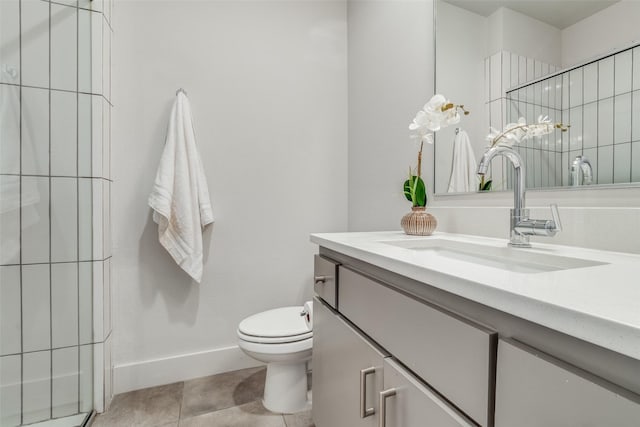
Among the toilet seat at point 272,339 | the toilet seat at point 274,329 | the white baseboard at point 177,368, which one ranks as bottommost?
the white baseboard at point 177,368

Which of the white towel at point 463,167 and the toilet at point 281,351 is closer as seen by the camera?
the white towel at point 463,167

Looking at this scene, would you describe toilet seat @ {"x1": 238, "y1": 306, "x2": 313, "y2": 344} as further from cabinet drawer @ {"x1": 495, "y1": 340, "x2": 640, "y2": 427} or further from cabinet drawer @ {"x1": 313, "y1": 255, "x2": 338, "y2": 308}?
cabinet drawer @ {"x1": 495, "y1": 340, "x2": 640, "y2": 427}

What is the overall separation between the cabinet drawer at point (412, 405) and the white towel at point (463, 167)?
80 centimetres

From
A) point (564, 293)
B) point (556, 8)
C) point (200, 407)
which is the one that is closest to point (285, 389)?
point (200, 407)

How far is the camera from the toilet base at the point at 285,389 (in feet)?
4.64

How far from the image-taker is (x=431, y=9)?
1.37 metres

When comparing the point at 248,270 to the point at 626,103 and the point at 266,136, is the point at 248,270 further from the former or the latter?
the point at 626,103

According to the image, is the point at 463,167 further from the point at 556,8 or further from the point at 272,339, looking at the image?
the point at 272,339

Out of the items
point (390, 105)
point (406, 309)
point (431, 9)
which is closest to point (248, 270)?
point (390, 105)

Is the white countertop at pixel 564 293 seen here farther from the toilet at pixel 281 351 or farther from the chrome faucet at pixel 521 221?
the toilet at pixel 281 351

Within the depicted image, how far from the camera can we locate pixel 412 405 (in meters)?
0.57

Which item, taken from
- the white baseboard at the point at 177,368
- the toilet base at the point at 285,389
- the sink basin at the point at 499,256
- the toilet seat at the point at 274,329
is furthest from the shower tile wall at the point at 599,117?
the white baseboard at the point at 177,368

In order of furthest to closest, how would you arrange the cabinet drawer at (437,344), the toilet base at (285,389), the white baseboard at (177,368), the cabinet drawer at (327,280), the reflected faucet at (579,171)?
the white baseboard at (177,368) < the toilet base at (285,389) < the cabinet drawer at (327,280) < the reflected faucet at (579,171) < the cabinet drawer at (437,344)

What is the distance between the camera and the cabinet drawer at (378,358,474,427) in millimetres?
493
